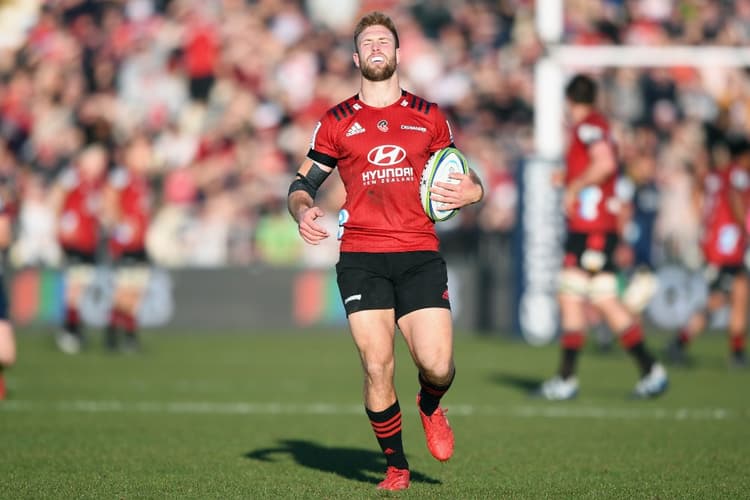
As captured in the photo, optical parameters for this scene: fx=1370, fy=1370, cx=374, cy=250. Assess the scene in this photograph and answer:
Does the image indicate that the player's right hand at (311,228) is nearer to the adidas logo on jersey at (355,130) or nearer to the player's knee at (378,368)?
the adidas logo on jersey at (355,130)

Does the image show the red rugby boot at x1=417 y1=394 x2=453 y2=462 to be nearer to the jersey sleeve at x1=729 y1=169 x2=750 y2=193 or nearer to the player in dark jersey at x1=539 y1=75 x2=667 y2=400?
the player in dark jersey at x1=539 y1=75 x2=667 y2=400

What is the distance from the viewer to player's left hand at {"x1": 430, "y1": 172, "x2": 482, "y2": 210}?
7184 millimetres

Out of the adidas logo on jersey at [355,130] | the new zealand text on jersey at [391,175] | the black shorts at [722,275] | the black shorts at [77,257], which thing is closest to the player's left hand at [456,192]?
the new zealand text on jersey at [391,175]

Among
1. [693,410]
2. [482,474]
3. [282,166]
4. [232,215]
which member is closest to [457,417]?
[693,410]

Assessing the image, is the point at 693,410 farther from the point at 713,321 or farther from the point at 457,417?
the point at 713,321

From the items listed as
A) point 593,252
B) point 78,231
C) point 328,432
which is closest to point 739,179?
point 593,252

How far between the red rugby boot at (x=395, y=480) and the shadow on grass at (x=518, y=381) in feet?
18.6

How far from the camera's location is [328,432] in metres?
10.1

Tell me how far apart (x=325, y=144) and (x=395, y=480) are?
1.86m

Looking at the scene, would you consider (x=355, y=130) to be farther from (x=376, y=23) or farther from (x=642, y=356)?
(x=642, y=356)

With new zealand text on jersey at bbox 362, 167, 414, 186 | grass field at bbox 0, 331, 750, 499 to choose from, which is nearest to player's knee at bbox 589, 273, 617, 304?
grass field at bbox 0, 331, 750, 499

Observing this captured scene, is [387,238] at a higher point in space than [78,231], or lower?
lower

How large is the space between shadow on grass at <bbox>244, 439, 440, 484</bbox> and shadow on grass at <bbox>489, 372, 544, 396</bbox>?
4.07 m

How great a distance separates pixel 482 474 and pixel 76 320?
1083 centimetres
